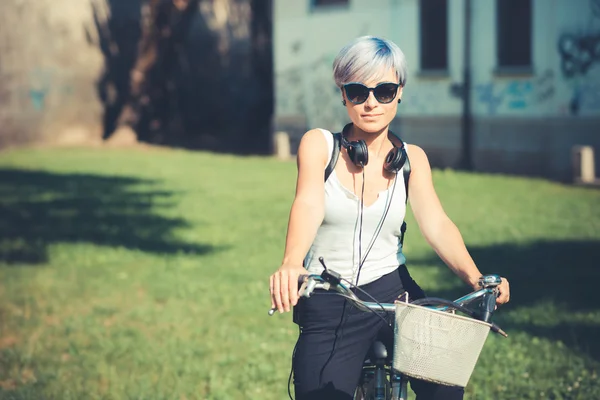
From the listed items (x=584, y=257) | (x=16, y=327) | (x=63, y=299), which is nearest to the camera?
(x=16, y=327)

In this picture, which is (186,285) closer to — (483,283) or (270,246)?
(270,246)

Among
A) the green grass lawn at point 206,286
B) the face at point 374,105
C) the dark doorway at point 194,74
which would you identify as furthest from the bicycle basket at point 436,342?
the dark doorway at point 194,74

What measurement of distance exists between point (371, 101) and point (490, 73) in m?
17.5

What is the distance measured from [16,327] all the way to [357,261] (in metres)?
5.19

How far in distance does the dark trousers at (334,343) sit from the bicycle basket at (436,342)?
475 mm

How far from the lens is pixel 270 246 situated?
1130cm

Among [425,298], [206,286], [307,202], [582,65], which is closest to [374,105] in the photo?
[307,202]

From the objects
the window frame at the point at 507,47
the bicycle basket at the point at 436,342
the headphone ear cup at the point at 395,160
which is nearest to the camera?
the bicycle basket at the point at 436,342

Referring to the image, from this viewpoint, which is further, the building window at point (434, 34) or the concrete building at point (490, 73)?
the building window at point (434, 34)

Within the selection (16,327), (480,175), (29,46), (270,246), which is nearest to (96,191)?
(270,246)

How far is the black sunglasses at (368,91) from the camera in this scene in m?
3.23

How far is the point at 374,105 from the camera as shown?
Result: 3260mm

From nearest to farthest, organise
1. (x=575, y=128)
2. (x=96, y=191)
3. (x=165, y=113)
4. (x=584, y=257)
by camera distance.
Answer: (x=584, y=257), (x=96, y=191), (x=575, y=128), (x=165, y=113)

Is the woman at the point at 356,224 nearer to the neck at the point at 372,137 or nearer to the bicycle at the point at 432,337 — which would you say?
the neck at the point at 372,137
